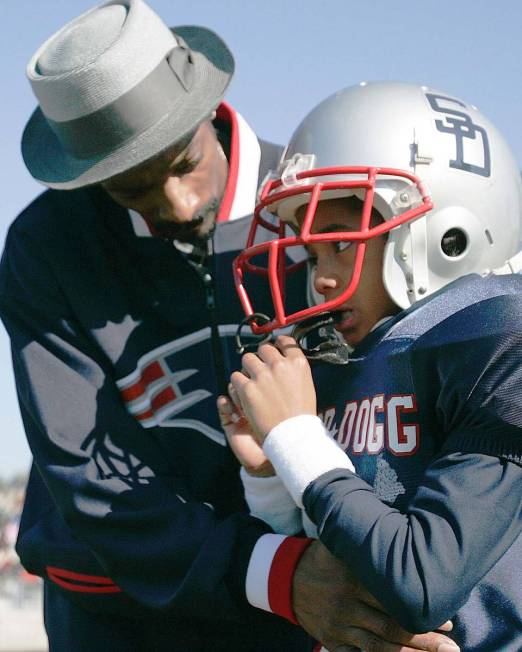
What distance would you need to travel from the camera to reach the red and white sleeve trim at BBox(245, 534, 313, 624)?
2792 millimetres

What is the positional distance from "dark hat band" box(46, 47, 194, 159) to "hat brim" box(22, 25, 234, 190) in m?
0.02

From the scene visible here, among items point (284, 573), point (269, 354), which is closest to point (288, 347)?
point (269, 354)

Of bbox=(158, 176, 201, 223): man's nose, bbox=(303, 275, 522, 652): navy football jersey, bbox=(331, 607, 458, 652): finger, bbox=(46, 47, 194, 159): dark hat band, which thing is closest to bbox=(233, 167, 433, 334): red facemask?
bbox=(303, 275, 522, 652): navy football jersey

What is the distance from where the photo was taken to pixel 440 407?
2.43 m

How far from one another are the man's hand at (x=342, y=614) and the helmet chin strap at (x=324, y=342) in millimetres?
436

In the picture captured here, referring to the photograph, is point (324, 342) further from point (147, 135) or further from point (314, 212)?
point (147, 135)

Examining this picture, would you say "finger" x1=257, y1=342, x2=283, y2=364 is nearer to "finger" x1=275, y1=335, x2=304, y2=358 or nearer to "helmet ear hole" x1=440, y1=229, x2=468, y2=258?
"finger" x1=275, y1=335, x2=304, y2=358

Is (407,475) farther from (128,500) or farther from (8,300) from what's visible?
(8,300)

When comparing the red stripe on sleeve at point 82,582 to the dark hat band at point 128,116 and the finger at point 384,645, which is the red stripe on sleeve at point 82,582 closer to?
the finger at point 384,645

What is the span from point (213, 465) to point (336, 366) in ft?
2.05

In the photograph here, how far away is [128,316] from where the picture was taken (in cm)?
338

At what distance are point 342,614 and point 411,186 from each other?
1.02 meters

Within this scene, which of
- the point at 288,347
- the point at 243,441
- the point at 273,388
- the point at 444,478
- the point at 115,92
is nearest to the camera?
the point at 444,478

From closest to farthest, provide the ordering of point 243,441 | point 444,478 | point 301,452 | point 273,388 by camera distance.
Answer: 1. point 444,478
2. point 301,452
3. point 273,388
4. point 243,441
